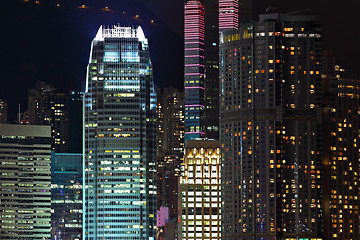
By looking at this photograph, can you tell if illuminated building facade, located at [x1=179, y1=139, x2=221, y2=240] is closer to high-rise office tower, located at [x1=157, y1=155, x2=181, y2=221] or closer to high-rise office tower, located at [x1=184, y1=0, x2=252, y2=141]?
high-rise office tower, located at [x1=157, y1=155, x2=181, y2=221]

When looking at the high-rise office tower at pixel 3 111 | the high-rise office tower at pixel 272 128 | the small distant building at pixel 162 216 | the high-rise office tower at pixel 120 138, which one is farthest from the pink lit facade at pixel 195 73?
the high-rise office tower at pixel 3 111

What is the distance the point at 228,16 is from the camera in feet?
171

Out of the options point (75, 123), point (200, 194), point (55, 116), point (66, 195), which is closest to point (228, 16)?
point (75, 123)

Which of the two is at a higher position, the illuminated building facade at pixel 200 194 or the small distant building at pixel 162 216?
the illuminated building facade at pixel 200 194

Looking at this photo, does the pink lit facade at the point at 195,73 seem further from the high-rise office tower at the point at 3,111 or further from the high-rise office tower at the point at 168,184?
the high-rise office tower at the point at 3,111

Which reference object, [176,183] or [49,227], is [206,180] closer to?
[176,183]

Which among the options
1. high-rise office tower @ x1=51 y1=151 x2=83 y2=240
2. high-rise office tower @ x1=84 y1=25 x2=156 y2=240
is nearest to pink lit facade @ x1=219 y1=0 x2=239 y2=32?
high-rise office tower @ x1=84 y1=25 x2=156 y2=240

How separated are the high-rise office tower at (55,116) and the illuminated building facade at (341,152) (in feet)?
34.9

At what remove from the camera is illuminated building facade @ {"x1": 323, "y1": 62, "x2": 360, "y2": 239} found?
163 ft

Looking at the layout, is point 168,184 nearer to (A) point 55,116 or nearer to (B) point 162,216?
(B) point 162,216

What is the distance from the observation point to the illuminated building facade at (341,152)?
49531 mm

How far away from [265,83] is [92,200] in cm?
1011

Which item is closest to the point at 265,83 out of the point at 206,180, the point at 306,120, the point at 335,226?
the point at 306,120

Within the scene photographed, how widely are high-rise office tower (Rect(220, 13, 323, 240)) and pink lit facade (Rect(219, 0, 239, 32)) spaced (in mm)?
669
